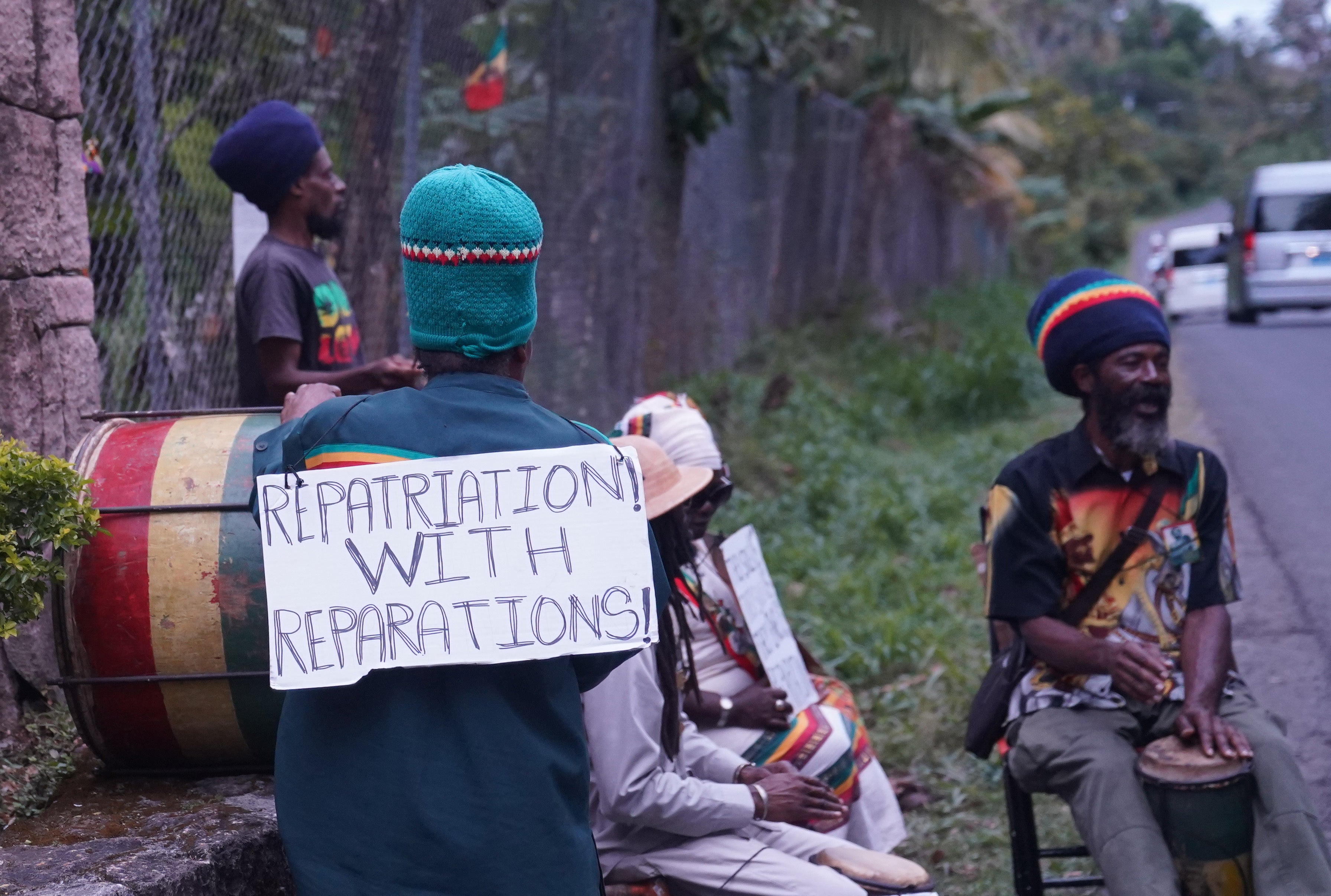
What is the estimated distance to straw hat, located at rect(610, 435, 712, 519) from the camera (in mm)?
3021

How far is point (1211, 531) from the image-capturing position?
3.55 metres

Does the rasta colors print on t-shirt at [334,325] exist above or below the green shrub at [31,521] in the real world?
above

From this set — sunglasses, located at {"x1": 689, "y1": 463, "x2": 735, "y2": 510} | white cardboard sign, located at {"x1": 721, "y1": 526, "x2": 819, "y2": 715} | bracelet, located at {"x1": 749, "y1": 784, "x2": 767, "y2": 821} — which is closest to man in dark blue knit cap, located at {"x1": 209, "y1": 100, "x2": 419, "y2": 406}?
sunglasses, located at {"x1": 689, "y1": 463, "x2": 735, "y2": 510}

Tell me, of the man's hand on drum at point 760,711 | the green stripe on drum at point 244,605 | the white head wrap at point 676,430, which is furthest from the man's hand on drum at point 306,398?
the man's hand on drum at point 760,711

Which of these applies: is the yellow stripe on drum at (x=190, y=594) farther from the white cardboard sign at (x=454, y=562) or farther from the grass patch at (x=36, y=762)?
the white cardboard sign at (x=454, y=562)

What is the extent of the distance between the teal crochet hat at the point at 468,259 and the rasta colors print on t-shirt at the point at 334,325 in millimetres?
1967

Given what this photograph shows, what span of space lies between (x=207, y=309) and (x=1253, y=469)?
7197 mm

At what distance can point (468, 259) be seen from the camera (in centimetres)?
204

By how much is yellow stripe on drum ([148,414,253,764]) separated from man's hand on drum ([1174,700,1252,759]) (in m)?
2.12

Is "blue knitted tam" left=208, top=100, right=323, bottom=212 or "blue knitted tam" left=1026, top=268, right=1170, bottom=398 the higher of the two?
"blue knitted tam" left=208, top=100, right=323, bottom=212

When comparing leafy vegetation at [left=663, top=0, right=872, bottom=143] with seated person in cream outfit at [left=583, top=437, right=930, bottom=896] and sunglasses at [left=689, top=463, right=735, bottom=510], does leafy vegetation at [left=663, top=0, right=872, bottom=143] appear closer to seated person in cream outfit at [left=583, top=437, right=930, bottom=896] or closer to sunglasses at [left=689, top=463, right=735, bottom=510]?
sunglasses at [left=689, top=463, right=735, bottom=510]

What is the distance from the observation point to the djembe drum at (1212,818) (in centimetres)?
315

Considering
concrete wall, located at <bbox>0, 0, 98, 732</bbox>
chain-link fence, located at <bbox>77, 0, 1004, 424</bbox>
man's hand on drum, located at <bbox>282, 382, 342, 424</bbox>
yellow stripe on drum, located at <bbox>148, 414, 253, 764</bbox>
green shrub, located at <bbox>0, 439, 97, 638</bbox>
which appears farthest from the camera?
chain-link fence, located at <bbox>77, 0, 1004, 424</bbox>

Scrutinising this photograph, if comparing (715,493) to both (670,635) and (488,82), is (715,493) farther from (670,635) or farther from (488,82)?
(488,82)
